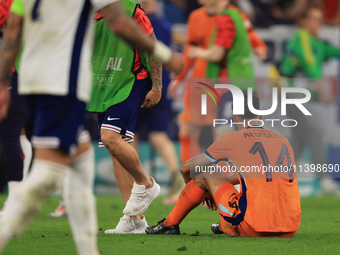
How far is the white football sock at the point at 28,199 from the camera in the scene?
7.22 ft

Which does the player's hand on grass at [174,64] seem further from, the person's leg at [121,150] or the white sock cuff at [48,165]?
the person's leg at [121,150]

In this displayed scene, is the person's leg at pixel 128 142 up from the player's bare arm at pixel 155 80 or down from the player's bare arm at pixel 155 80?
down

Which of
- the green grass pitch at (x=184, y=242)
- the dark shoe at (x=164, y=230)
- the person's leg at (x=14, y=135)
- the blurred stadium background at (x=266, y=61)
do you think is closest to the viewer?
the green grass pitch at (x=184, y=242)

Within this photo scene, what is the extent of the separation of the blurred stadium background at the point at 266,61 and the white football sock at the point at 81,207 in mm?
4562

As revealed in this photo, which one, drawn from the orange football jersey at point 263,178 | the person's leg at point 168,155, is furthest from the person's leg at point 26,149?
the person's leg at point 168,155

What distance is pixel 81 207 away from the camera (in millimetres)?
2279

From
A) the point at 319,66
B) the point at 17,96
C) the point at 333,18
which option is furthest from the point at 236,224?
the point at 333,18

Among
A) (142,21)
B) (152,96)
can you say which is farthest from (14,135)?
(142,21)

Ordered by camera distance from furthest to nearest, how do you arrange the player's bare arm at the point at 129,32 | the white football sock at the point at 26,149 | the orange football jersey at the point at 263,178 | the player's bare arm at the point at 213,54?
1. the player's bare arm at the point at 213,54
2. the white football sock at the point at 26,149
3. the orange football jersey at the point at 263,178
4. the player's bare arm at the point at 129,32

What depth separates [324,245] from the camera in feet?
10.6

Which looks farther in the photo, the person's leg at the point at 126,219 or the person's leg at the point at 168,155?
the person's leg at the point at 168,155

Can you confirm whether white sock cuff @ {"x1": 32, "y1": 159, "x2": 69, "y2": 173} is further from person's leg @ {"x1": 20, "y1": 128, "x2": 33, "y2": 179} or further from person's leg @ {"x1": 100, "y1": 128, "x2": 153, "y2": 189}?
person's leg @ {"x1": 20, "y1": 128, "x2": 33, "y2": 179}

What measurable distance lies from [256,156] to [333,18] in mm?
7450

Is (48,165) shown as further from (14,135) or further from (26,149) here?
(26,149)
